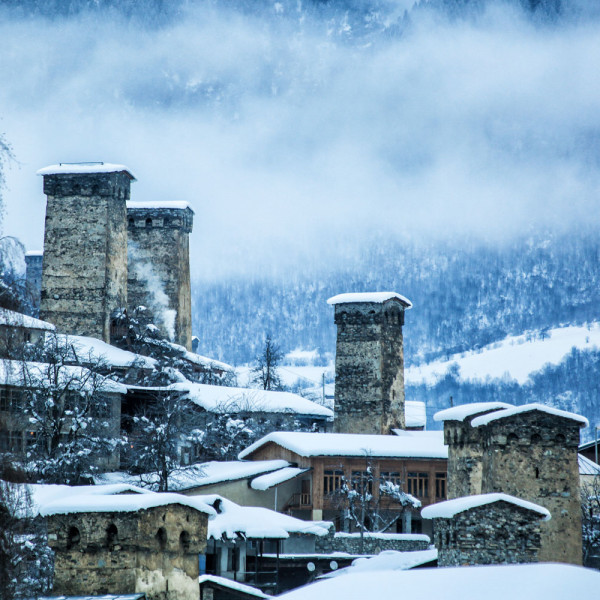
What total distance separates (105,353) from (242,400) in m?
5.94

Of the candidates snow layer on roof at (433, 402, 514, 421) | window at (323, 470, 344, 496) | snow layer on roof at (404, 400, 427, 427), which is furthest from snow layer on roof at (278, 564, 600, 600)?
snow layer on roof at (404, 400, 427, 427)

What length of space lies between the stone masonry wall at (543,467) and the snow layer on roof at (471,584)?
10152 mm

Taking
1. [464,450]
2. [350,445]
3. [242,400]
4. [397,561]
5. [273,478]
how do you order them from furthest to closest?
1. [242,400]
2. [350,445]
3. [273,478]
4. [464,450]
5. [397,561]

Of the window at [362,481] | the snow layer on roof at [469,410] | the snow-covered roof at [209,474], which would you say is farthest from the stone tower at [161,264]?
→ the snow layer on roof at [469,410]

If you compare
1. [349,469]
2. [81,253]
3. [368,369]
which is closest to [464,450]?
[349,469]

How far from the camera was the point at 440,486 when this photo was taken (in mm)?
38250

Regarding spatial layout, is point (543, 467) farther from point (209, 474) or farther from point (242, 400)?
point (242, 400)

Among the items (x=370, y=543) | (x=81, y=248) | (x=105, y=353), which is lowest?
(x=370, y=543)

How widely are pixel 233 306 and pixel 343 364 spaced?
371 feet

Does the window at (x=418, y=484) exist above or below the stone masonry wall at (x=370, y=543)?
above

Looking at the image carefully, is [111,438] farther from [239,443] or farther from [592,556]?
[592,556]

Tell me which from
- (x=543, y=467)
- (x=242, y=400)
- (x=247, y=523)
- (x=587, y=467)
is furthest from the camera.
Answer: (x=587, y=467)

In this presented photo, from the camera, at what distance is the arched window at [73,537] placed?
1692 centimetres

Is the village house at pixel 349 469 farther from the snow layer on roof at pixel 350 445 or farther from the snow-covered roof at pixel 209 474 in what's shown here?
the snow-covered roof at pixel 209 474
